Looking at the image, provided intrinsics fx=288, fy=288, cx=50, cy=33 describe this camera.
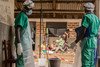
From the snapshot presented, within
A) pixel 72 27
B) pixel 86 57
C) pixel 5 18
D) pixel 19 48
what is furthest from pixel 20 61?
pixel 72 27

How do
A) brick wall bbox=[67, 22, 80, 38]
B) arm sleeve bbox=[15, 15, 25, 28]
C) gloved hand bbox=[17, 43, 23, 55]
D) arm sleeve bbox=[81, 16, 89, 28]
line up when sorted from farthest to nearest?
brick wall bbox=[67, 22, 80, 38] → arm sleeve bbox=[81, 16, 89, 28] → arm sleeve bbox=[15, 15, 25, 28] → gloved hand bbox=[17, 43, 23, 55]

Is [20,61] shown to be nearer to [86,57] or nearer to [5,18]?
[5,18]

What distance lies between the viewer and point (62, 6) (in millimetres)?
11805

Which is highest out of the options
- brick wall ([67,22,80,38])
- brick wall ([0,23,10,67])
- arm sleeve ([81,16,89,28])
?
arm sleeve ([81,16,89,28])

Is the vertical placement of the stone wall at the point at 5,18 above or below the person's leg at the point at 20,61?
above

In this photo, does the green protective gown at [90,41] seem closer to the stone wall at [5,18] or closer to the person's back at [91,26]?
the person's back at [91,26]

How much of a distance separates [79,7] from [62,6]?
0.71 m

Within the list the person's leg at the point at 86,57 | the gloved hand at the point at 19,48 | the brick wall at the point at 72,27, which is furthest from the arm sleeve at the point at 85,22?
the brick wall at the point at 72,27

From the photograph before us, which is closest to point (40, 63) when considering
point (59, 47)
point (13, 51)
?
point (13, 51)

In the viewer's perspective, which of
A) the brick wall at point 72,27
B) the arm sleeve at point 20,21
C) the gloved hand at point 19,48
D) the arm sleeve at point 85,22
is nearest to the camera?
the gloved hand at point 19,48

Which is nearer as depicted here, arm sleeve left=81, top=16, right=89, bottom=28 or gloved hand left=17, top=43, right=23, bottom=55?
gloved hand left=17, top=43, right=23, bottom=55

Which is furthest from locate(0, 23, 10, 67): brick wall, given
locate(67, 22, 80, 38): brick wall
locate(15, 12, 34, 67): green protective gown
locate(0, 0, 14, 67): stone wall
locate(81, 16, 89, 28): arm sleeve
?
locate(67, 22, 80, 38): brick wall

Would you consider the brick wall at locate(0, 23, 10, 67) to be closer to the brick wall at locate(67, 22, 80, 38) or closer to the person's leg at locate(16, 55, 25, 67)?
the person's leg at locate(16, 55, 25, 67)

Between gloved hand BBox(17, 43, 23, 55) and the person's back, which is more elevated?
the person's back
